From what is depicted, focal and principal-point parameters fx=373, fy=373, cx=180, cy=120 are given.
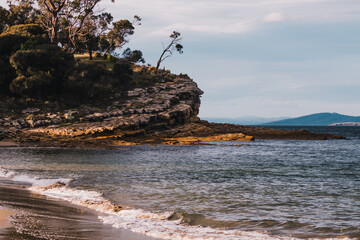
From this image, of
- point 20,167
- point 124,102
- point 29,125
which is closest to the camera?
point 20,167

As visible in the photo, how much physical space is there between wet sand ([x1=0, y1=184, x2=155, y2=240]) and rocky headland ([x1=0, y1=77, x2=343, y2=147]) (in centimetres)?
2930

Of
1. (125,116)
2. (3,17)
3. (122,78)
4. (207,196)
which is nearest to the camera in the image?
(207,196)

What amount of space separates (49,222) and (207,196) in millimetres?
6829

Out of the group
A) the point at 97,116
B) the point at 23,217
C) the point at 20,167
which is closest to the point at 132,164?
the point at 20,167

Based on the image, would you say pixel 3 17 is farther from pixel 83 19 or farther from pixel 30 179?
pixel 30 179

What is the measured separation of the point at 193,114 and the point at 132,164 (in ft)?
138

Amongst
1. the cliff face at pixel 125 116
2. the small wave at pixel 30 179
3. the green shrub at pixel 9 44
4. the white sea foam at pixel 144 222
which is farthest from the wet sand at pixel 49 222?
the green shrub at pixel 9 44

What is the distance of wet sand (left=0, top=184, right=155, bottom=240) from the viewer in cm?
869

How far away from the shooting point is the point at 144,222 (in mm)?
10742

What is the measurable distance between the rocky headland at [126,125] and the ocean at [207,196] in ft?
67.3

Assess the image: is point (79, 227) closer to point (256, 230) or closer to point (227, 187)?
point (256, 230)

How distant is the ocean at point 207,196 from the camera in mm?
10336

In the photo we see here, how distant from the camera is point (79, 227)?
9.64 meters

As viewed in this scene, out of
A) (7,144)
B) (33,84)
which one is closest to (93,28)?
(33,84)
